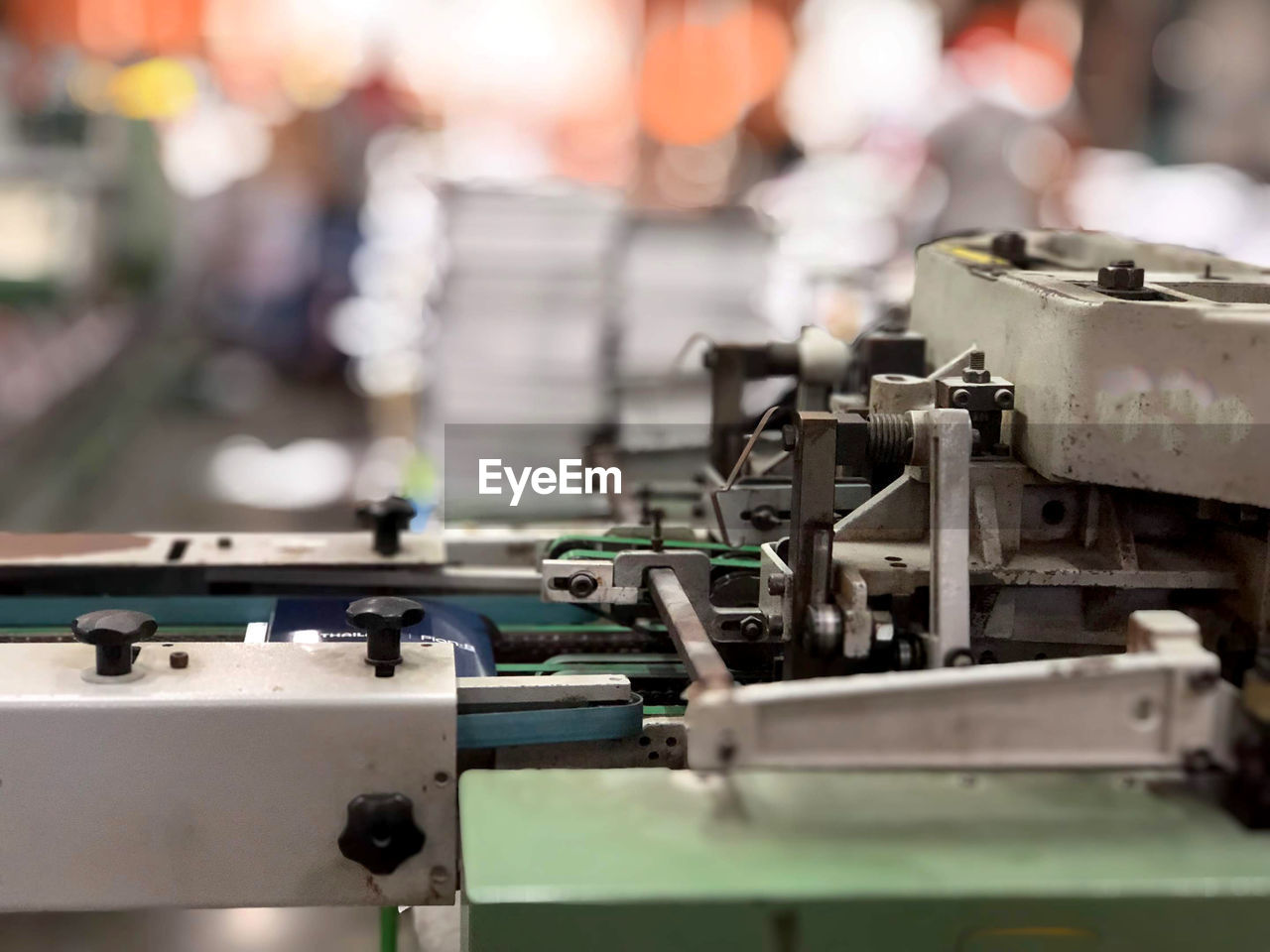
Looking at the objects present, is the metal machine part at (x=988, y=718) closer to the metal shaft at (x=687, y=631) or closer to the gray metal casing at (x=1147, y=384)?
the metal shaft at (x=687, y=631)

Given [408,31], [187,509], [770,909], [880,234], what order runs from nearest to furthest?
[770,909], [187,509], [408,31], [880,234]

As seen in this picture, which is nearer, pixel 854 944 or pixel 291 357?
pixel 854 944

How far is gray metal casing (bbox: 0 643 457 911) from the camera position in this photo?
1232 millimetres

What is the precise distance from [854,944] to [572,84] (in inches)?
255

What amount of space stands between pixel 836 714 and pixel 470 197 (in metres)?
3.27

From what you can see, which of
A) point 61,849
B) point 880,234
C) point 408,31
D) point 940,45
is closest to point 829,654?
point 61,849

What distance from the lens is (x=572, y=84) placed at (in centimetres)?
715

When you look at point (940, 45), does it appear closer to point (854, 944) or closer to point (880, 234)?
point (880, 234)

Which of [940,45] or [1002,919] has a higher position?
[940,45]

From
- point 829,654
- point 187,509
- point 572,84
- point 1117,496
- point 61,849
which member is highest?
point 572,84

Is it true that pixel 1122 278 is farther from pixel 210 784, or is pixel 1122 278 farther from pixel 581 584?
pixel 210 784

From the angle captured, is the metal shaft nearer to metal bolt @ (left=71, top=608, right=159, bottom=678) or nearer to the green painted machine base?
the green painted machine base

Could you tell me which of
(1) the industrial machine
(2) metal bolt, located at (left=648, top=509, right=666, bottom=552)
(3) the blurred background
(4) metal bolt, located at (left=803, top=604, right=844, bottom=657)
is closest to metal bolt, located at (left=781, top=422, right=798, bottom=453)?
(1) the industrial machine

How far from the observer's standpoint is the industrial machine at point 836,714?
1082 millimetres
